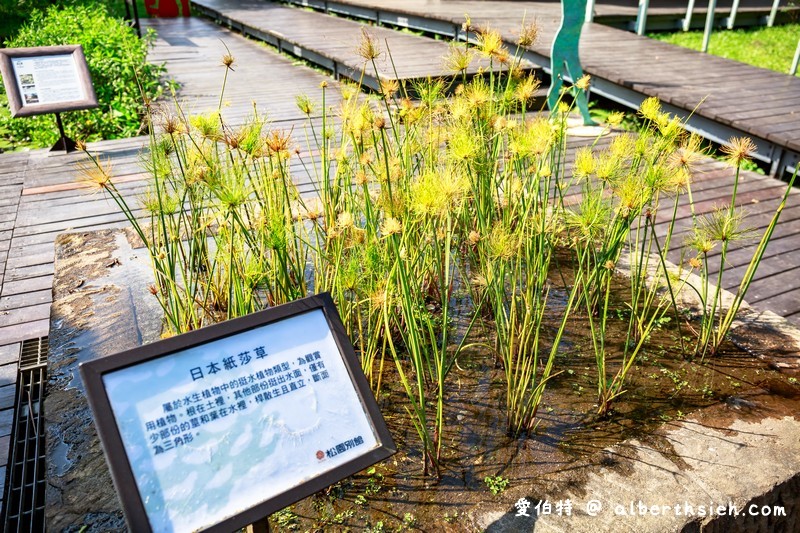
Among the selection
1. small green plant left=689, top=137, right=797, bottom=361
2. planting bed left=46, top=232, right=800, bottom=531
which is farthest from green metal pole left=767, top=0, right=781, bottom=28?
planting bed left=46, top=232, right=800, bottom=531

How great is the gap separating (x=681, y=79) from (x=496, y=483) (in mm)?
5501

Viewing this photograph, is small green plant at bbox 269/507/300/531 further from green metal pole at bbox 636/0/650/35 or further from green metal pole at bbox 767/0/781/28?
green metal pole at bbox 767/0/781/28

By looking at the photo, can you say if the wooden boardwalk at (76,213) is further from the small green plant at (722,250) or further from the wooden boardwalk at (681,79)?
the small green plant at (722,250)

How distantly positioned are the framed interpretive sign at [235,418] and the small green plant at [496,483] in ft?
1.64

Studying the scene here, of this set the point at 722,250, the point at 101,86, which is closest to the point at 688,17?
the point at 101,86

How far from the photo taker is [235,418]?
1.18 m

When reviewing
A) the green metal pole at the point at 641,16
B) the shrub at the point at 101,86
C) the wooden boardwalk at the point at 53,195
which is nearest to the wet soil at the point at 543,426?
the wooden boardwalk at the point at 53,195

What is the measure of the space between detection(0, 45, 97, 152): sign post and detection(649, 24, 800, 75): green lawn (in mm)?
7607

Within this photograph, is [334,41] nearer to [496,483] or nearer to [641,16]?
[641,16]

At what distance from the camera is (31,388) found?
2314 mm

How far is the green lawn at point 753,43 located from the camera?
838 cm

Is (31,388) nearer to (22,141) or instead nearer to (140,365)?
(140,365)

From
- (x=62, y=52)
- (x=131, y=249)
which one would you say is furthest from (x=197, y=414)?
(x=62, y=52)

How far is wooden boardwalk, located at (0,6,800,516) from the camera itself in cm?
278
